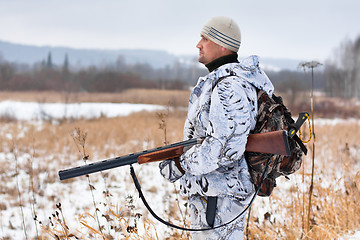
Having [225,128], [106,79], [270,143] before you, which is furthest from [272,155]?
[106,79]

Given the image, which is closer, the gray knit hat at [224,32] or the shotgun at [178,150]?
the shotgun at [178,150]

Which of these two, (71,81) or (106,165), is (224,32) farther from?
(71,81)

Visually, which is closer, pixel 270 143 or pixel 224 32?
pixel 270 143

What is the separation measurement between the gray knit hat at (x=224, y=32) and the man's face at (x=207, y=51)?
0.03 meters

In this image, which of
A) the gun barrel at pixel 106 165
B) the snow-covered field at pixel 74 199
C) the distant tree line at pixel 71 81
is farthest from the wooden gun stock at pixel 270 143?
the distant tree line at pixel 71 81

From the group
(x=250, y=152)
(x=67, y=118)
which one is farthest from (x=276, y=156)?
(x=67, y=118)

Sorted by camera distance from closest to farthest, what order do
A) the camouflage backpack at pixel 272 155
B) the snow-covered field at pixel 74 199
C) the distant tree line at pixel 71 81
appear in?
the camouflage backpack at pixel 272 155 → the snow-covered field at pixel 74 199 → the distant tree line at pixel 71 81

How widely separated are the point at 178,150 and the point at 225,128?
1.05ft

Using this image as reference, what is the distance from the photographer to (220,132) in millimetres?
1516

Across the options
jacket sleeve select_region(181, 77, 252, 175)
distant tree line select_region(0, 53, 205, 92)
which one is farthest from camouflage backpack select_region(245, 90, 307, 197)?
distant tree line select_region(0, 53, 205, 92)

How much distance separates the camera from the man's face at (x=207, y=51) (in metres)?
1.78

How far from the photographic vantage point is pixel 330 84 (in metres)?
52.3

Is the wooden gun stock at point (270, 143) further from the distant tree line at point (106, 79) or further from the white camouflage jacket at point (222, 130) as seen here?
the distant tree line at point (106, 79)

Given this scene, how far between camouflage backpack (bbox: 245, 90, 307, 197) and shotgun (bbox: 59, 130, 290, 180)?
0.09 meters
